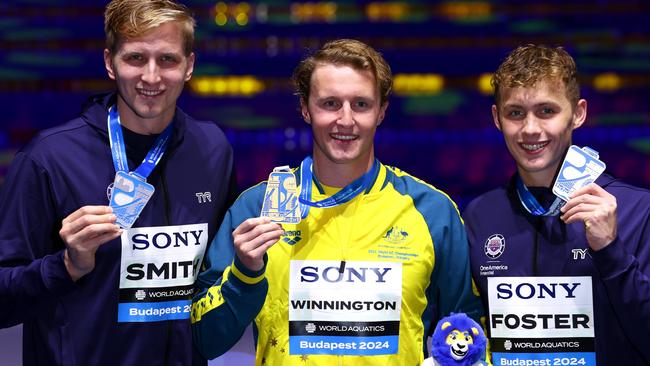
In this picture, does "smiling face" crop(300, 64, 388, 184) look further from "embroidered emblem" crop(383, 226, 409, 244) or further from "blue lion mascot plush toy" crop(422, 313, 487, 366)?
"blue lion mascot plush toy" crop(422, 313, 487, 366)

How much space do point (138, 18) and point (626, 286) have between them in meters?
1.71

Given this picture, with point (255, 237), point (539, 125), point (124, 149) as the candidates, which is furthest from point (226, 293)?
point (539, 125)

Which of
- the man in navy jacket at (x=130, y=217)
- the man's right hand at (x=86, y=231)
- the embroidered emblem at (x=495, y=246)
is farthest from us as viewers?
the embroidered emblem at (x=495, y=246)

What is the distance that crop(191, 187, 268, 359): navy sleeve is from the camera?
10.1 ft

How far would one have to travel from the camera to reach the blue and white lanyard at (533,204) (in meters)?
3.24

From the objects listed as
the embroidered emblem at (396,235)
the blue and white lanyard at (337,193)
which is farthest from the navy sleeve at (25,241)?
the embroidered emblem at (396,235)

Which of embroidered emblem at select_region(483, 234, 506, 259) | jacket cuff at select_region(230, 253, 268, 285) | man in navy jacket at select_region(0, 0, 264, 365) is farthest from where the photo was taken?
embroidered emblem at select_region(483, 234, 506, 259)

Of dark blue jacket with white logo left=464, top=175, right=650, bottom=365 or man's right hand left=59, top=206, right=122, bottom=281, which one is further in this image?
dark blue jacket with white logo left=464, top=175, right=650, bottom=365

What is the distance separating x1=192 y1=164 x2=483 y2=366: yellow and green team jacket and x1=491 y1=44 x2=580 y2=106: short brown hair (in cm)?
45

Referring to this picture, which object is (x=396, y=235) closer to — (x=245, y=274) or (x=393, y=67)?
(x=245, y=274)

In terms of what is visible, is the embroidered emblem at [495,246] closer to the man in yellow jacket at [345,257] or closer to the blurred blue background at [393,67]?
the man in yellow jacket at [345,257]

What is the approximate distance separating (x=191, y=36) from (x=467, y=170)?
19.1ft

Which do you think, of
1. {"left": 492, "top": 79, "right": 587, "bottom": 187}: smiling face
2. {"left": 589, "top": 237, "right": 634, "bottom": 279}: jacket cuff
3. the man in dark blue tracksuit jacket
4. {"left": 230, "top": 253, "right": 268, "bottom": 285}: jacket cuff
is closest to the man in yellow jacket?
{"left": 230, "top": 253, "right": 268, "bottom": 285}: jacket cuff

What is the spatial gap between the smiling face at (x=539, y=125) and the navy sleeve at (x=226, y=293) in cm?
86
